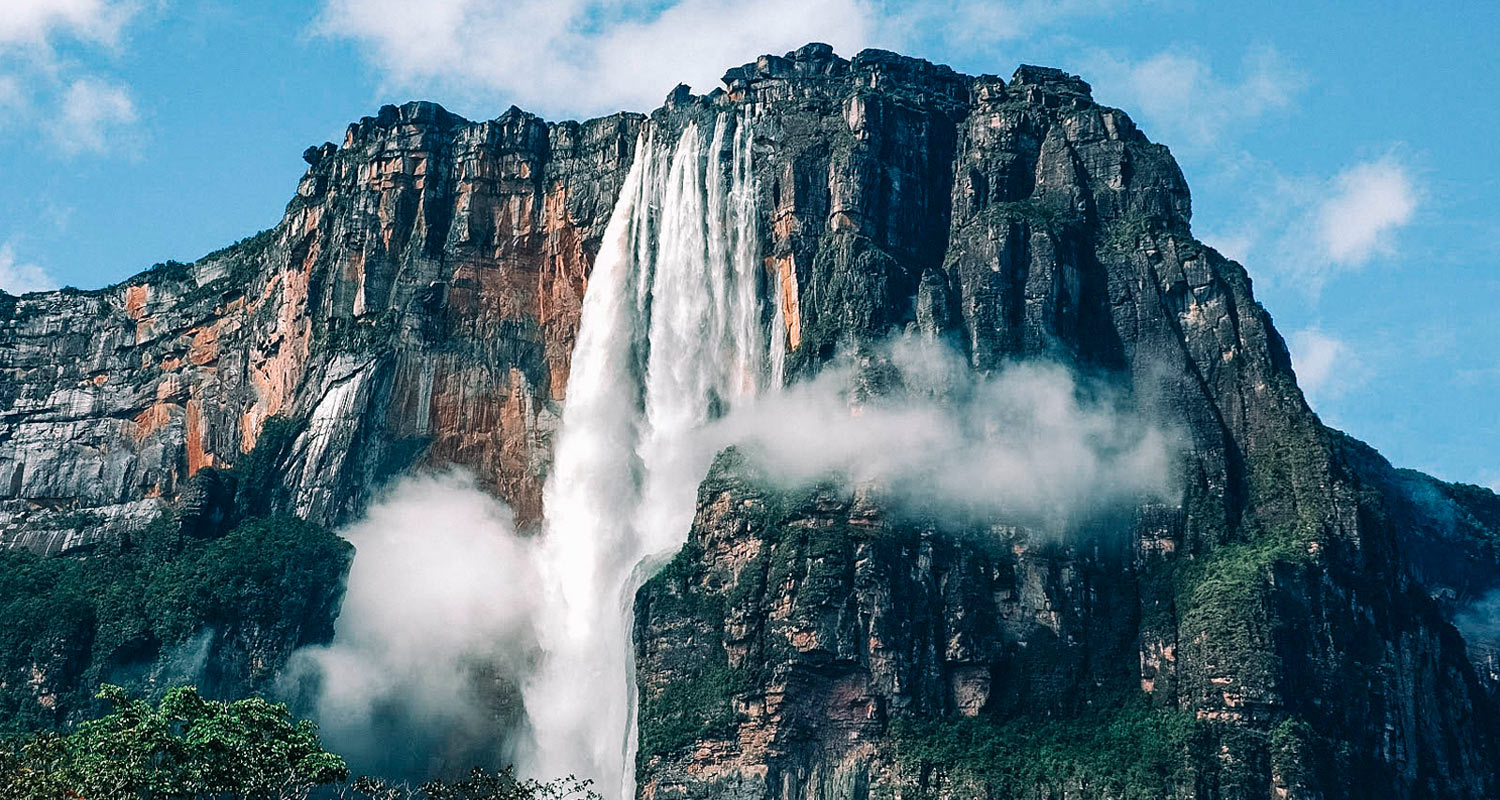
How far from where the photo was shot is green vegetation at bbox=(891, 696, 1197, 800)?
315ft

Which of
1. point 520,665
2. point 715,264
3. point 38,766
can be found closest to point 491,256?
point 715,264

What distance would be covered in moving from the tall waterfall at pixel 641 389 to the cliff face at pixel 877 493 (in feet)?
6.49

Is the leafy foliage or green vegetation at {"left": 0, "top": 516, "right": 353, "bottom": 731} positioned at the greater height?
green vegetation at {"left": 0, "top": 516, "right": 353, "bottom": 731}

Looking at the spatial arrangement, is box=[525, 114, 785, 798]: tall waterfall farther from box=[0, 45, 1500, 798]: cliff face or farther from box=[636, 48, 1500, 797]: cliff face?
box=[636, 48, 1500, 797]: cliff face

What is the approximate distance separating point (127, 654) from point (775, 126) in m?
43.7

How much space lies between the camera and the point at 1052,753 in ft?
321

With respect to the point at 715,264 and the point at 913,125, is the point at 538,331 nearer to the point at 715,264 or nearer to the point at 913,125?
the point at 715,264

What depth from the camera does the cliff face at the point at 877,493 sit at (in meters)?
98.4

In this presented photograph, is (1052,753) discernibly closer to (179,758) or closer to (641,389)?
(641,389)

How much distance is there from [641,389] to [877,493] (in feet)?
66.6

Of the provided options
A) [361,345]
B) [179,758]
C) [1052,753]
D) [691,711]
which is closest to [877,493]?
[691,711]

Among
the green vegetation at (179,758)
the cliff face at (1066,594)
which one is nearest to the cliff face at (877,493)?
the cliff face at (1066,594)

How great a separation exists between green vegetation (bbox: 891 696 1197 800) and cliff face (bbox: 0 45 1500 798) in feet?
0.57

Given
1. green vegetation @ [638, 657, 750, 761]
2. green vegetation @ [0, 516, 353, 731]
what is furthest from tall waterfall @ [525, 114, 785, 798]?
green vegetation @ [0, 516, 353, 731]
